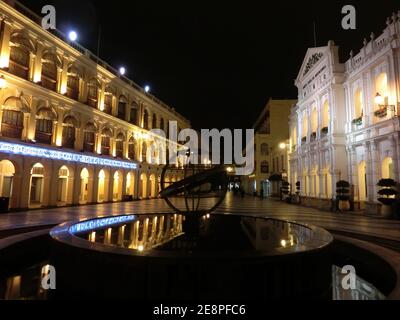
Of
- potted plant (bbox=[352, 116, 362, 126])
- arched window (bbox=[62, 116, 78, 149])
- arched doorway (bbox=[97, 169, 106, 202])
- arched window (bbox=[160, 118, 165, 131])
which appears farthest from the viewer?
arched window (bbox=[160, 118, 165, 131])

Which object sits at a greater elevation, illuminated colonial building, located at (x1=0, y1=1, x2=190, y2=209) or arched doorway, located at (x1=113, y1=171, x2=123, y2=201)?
illuminated colonial building, located at (x1=0, y1=1, x2=190, y2=209)

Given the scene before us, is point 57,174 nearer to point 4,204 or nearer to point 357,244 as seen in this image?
point 4,204

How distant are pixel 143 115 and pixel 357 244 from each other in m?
31.8

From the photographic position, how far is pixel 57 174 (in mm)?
21125

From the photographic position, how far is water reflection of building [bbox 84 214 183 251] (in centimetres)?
617

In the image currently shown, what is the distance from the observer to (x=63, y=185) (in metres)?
24.9

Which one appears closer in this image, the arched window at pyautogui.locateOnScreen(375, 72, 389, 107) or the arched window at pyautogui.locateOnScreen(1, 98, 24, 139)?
the arched window at pyautogui.locateOnScreen(1, 98, 24, 139)

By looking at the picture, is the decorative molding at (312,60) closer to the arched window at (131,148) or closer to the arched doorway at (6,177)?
the arched window at (131,148)

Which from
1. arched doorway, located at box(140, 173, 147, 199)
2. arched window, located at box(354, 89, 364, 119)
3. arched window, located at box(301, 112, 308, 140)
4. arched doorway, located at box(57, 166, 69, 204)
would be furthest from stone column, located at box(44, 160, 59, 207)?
arched window, located at box(301, 112, 308, 140)

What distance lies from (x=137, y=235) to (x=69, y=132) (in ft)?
62.1

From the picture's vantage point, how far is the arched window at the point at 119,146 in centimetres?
2986

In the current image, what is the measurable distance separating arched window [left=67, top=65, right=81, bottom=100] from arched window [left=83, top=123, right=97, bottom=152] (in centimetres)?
296

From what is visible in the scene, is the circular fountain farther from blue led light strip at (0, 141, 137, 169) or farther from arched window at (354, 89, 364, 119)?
arched window at (354, 89, 364, 119)

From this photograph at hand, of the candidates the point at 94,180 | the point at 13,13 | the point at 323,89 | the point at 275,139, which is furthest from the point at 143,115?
the point at 275,139
